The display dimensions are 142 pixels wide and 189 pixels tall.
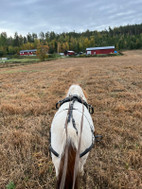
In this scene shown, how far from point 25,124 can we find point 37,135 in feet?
2.62

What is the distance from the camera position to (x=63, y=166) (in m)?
1.27

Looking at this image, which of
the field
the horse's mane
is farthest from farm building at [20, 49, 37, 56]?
the horse's mane

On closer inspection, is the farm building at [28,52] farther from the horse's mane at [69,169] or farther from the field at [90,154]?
the horse's mane at [69,169]

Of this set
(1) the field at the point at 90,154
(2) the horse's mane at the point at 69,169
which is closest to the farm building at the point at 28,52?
(1) the field at the point at 90,154

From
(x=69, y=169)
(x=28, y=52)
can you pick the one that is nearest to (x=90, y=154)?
(x=69, y=169)

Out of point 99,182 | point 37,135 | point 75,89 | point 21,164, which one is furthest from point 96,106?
point 21,164

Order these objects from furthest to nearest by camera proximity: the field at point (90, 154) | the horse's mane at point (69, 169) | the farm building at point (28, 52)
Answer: the farm building at point (28, 52)
the field at point (90, 154)
the horse's mane at point (69, 169)

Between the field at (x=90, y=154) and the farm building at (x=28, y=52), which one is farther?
the farm building at (x=28, y=52)

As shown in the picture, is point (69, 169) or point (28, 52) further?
point (28, 52)

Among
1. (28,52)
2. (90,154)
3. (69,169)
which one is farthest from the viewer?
(28,52)

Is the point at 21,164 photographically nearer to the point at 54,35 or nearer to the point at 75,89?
the point at 75,89

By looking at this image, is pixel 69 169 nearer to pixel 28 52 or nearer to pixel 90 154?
pixel 90 154

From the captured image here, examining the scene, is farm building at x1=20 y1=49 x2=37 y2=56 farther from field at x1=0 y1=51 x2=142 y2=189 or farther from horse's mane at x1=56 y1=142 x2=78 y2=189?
horse's mane at x1=56 y1=142 x2=78 y2=189

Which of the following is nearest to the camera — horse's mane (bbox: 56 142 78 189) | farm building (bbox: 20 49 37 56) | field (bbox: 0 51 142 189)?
horse's mane (bbox: 56 142 78 189)
